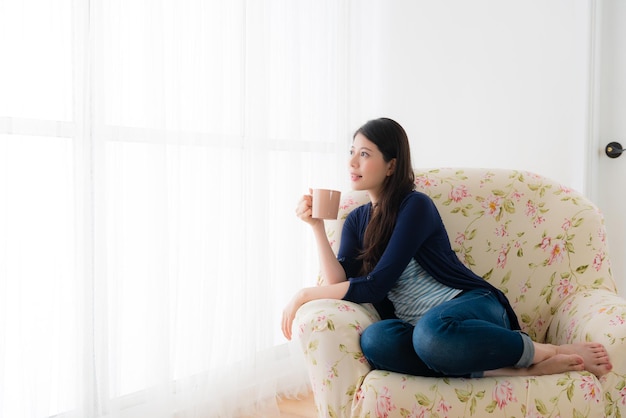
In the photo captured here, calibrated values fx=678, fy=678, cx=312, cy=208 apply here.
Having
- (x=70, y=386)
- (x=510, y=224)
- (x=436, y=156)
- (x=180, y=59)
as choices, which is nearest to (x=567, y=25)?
(x=436, y=156)

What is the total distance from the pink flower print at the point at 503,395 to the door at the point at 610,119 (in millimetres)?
1321

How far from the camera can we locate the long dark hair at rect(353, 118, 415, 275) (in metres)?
1.98

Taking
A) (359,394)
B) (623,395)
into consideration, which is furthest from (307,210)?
(623,395)

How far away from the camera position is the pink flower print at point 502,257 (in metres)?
2.10

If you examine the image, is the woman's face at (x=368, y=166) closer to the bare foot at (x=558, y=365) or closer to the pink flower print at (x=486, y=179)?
the pink flower print at (x=486, y=179)

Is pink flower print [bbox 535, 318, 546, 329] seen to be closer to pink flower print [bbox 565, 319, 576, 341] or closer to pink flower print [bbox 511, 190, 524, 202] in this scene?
pink flower print [bbox 565, 319, 576, 341]

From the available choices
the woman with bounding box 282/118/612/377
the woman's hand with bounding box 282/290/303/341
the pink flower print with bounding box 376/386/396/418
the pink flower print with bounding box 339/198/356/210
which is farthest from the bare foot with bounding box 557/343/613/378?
the pink flower print with bounding box 339/198/356/210

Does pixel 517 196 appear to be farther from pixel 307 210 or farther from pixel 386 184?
pixel 307 210

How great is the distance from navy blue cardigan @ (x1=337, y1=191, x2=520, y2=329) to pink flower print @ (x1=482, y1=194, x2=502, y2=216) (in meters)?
0.23

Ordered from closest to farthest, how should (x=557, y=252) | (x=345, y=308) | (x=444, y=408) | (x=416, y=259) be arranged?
(x=444, y=408), (x=345, y=308), (x=416, y=259), (x=557, y=252)

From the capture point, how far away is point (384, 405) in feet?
5.01

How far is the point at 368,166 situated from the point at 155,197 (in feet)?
2.27

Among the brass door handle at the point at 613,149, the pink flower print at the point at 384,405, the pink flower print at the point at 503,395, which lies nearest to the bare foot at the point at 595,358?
the pink flower print at the point at 503,395

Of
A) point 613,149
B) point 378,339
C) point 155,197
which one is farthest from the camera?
point 613,149
